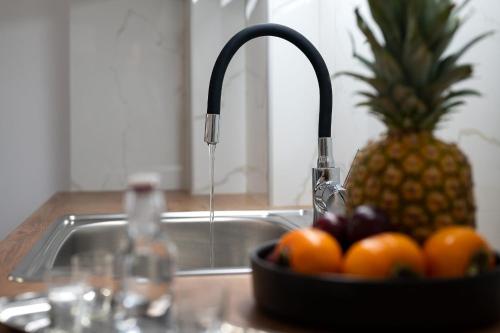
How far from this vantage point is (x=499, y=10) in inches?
48.9

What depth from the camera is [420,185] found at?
0.69 m

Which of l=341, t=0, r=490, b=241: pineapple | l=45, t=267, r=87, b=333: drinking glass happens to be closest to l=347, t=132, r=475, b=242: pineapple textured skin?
l=341, t=0, r=490, b=241: pineapple

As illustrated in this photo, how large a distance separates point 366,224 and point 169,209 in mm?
1387

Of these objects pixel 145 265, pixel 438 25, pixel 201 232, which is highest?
pixel 438 25

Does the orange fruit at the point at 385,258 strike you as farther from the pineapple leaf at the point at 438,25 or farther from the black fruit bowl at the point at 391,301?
the pineapple leaf at the point at 438,25

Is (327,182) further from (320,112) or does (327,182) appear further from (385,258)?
(385,258)

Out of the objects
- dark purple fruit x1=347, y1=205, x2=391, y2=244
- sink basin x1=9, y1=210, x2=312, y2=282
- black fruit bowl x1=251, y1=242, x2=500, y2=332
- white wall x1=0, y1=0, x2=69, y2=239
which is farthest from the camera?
white wall x1=0, y1=0, x2=69, y2=239

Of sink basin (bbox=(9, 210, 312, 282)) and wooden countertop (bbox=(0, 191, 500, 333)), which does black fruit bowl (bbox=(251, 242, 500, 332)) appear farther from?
sink basin (bbox=(9, 210, 312, 282))

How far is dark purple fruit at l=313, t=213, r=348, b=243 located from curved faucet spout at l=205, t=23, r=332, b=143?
55 cm

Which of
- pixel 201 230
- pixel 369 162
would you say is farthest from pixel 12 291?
pixel 201 230

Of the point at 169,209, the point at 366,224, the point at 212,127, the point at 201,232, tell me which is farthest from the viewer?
the point at 169,209

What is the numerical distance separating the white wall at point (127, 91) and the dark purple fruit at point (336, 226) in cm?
213

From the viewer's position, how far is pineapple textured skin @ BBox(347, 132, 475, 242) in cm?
68

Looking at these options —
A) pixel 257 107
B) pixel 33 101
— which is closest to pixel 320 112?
pixel 257 107
